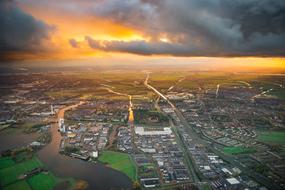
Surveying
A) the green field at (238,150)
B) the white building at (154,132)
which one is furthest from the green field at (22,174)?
the green field at (238,150)

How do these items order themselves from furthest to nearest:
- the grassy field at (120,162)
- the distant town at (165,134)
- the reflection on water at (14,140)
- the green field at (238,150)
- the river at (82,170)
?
the reflection on water at (14,140)
the green field at (238,150)
the grassy field at (120,162)
the distant town at (165,134)
the river at (82,170)

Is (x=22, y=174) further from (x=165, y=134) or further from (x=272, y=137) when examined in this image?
(x=272, y=137)

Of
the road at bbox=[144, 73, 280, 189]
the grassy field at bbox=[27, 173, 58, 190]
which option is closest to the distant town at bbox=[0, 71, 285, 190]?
the road at bbox=[144, 73, 280, 189]

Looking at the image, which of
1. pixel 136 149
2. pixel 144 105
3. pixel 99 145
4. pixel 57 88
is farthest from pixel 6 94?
pixel 136 149

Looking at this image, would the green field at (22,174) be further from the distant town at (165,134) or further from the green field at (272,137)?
the green field at (272,137)

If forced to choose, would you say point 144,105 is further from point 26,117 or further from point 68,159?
point 68,159

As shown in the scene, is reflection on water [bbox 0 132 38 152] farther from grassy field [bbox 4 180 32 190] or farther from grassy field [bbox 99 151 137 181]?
grassy field [bbox 99 151 137 181]

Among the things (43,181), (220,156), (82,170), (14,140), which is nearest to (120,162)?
(82,170)
